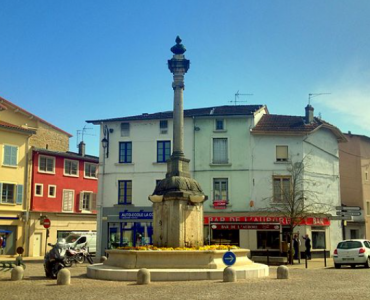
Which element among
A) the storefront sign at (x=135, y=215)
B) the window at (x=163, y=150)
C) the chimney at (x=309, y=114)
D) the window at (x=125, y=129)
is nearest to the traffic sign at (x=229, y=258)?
the storefront sign at (x=135, y=215)

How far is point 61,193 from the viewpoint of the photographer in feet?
143

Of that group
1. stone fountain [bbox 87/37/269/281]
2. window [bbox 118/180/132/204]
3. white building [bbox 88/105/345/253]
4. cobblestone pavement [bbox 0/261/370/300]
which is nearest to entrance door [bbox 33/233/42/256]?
white building [bbox 88/105/345/253]

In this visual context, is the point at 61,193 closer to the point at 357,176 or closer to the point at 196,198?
the point at 357,176

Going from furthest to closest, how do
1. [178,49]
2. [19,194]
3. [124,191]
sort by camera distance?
[19,194]
[124,191]
[178,49]

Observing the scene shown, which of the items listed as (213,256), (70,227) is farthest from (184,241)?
(70,227)

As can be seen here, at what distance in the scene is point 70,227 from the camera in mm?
43656

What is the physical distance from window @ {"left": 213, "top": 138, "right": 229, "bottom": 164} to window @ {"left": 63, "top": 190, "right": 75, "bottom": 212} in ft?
48.4

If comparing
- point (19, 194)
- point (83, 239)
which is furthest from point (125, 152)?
point (19, 194)

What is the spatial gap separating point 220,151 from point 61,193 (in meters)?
15.2

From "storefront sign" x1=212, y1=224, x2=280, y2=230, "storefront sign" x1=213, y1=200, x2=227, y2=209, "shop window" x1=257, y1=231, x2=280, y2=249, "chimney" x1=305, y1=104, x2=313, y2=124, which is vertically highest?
"chimney" x1=305, y1=104, x2=313, y2=124

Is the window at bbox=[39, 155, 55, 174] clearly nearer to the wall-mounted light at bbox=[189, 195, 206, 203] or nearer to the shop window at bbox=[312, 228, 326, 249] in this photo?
the shop window at bbox=[312, 228, 326, 249]

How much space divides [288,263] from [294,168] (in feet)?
28.6

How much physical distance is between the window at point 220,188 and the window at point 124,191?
6338mm

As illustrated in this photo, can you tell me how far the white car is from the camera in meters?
23.4
